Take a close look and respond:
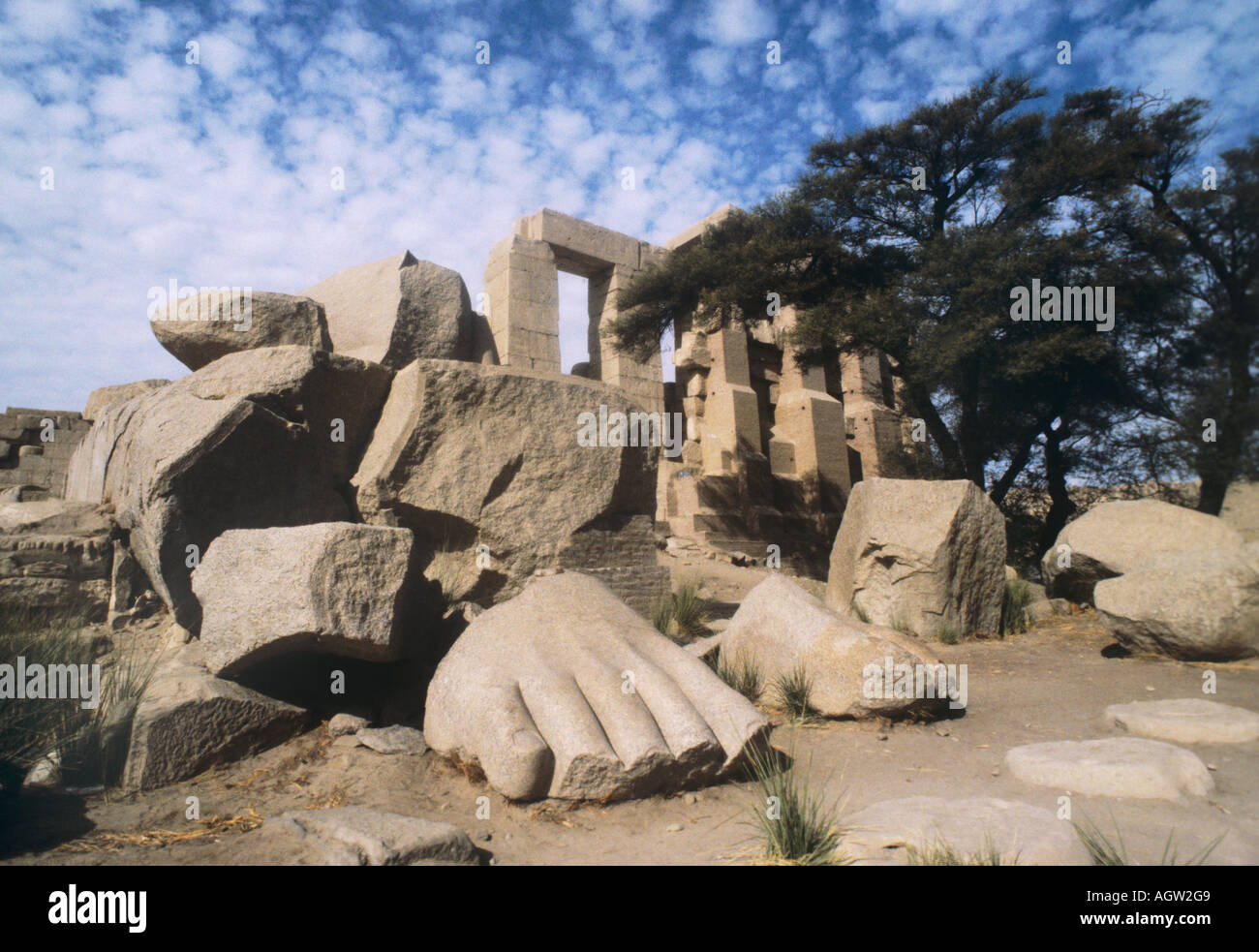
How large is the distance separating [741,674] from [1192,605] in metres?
2.93

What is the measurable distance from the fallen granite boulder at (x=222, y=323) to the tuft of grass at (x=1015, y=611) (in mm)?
5923

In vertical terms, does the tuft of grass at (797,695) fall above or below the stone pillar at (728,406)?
below

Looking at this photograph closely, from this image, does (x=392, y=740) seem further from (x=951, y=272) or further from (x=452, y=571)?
(x=951, y=272)

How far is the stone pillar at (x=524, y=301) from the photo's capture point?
11.5 m

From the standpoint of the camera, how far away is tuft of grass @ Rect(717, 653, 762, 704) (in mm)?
4301

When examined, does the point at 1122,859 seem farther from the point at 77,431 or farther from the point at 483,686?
the point at 77,431

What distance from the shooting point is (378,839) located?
7.92ft

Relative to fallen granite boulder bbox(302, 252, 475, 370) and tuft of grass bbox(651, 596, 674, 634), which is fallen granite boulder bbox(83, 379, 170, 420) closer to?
fallen granite boulder bbox(302, 252, 475, 370)

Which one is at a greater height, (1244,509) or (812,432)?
(812,432)

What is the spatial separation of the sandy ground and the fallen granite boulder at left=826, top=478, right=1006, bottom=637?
1900 millimetres

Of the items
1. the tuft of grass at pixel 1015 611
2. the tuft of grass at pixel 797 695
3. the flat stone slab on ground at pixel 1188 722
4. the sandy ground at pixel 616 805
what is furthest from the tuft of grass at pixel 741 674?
the tuft of grass at pixel 1015 611

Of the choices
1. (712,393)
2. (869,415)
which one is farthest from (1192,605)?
(869,415)

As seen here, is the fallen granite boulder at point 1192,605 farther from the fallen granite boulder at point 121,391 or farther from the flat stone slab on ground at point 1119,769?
the fallen granite boulder at point 121,391

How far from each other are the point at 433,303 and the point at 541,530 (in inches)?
69.1
